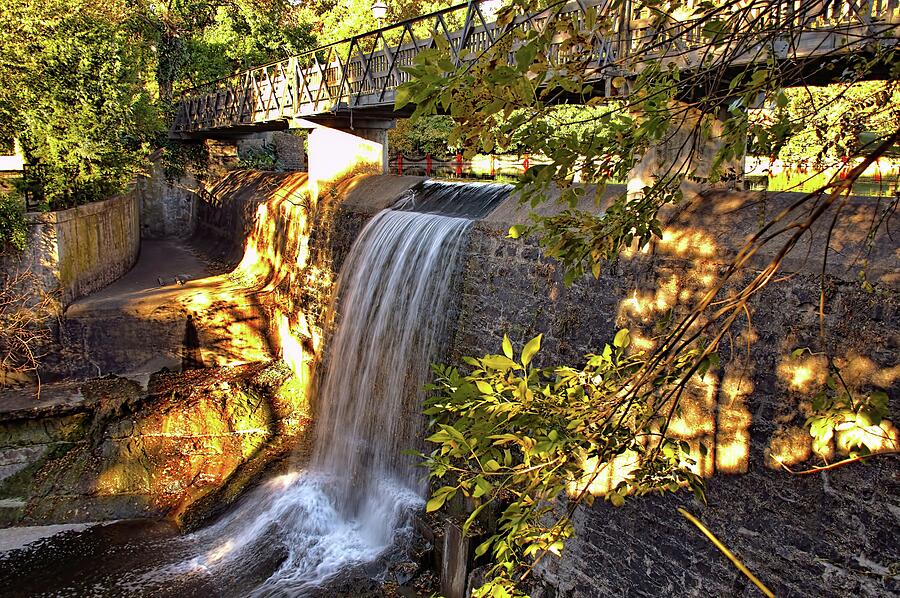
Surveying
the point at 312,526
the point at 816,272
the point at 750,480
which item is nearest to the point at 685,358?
the point at 816,272

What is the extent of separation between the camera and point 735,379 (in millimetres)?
5160

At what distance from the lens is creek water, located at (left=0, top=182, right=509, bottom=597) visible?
8102 millimetres

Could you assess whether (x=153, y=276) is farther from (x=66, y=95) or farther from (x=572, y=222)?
(x=572, y=222)

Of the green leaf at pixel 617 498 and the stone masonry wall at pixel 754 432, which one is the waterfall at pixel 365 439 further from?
the green leaf at pixel 617 498

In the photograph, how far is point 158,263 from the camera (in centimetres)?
1817

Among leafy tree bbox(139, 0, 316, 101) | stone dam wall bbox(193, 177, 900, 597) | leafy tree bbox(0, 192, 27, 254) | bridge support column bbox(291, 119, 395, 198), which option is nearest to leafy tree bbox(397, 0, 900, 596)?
stone dam wall bbox(193, 177, 900, 597)

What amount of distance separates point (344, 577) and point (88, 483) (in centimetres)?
492

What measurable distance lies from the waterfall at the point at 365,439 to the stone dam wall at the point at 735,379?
85 centimetres

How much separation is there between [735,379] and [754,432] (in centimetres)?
42

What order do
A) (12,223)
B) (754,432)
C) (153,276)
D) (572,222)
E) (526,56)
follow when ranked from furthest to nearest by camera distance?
1. (153,276)
2. (12,223)
3. (754,432)
4. (572,222)
5. (526,56)

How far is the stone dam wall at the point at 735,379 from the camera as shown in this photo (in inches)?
175

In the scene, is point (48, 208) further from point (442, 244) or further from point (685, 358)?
point (685, 358)

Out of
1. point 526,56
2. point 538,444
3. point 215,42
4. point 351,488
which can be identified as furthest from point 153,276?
point 526,56

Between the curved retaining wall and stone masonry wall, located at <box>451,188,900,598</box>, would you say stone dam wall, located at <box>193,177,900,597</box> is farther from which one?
the curved retaining wall
